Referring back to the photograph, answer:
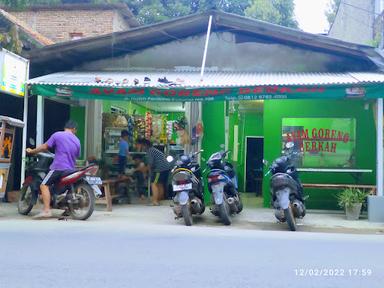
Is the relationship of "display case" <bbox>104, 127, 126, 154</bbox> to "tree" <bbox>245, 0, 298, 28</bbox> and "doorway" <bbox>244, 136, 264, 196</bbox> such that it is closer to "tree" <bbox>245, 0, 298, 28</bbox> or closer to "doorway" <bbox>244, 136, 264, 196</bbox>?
"doorway" <bbox>244, 136, 264, 196</bbox>

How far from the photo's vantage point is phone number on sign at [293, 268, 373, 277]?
17.1 ft

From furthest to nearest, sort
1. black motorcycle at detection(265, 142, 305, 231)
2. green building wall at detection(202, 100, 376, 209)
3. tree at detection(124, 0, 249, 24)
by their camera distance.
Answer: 1. tree at detection(124, 0, 249, 24)
2. green building wall at detection(202, 100, 376, 209)
3. black motorcycle at detection(265, 142, 305, 231)

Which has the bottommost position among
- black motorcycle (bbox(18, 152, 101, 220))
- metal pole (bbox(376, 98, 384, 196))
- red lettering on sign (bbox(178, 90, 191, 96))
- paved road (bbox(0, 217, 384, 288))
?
paved road (bbox(0, 217, 384, 288))

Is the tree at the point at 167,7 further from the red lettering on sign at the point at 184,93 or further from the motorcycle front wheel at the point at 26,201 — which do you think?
the motorcycle front wheel at the point at 26,201

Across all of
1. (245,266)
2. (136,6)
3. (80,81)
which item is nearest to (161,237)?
(245,266)

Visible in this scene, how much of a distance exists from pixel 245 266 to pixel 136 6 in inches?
1047

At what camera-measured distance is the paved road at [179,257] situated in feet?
16.3

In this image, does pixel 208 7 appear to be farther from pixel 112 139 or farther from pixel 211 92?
pixel 211 92

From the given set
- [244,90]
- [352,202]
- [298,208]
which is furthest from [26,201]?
[352,202]

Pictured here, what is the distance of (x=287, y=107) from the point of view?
436 inches

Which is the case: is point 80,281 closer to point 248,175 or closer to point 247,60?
point 247,60

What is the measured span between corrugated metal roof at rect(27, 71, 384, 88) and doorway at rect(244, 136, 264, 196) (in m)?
4.19

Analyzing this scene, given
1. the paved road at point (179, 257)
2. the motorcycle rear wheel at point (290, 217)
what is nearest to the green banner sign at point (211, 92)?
the motorcycle rear wheel at point (290, 217)

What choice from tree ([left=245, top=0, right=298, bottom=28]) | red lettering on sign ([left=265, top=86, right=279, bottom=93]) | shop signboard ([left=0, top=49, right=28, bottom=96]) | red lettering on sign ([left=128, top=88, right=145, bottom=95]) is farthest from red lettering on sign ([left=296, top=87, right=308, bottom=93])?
tree ([left=245, top=0, right=298, bottom=28])
